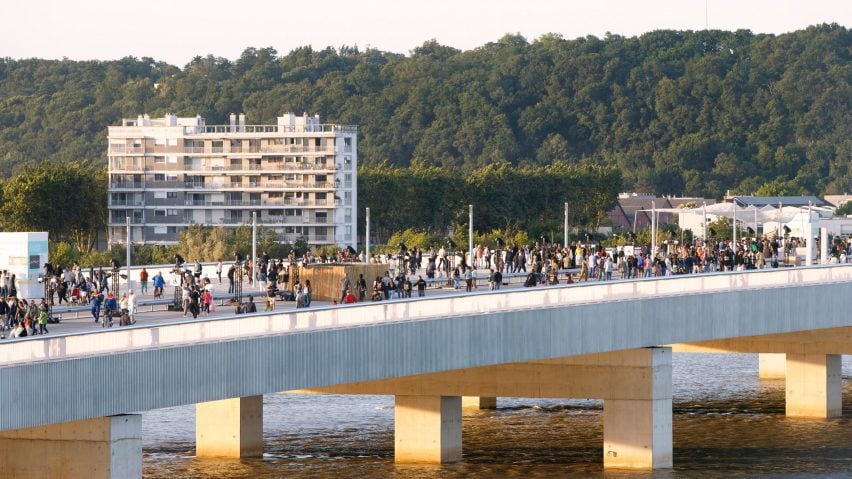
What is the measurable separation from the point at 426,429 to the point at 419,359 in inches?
343

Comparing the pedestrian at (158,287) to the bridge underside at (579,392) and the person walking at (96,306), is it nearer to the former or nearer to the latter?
the bridge underside at (579,392)

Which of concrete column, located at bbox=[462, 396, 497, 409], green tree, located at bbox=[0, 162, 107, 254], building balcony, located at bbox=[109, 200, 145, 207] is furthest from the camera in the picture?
building balcony, located at bbox=[109, 200, 145, 207]

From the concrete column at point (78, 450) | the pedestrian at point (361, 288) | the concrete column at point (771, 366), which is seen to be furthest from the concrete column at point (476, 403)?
the concrete column at point (78, 450)

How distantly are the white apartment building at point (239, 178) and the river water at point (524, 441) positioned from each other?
76306 mm

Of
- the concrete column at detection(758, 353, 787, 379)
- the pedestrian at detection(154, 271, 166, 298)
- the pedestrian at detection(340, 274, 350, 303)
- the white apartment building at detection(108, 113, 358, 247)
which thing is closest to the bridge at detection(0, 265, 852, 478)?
the pedestrian at detection(340, 274, 350, 303)

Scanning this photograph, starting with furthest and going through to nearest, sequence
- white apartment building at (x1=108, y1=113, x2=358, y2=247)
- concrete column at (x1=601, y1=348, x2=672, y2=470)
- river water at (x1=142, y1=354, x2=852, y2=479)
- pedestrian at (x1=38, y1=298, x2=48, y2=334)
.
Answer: white apartment building at (x1=108, y1=113, x2=358, y2=247) → river water at (x1=142, y1=354, x2=852, y2=479) → concrete column at (x1=601, y1=348, x2=672, y2=470) → pedestrian at (x1=38, y1=298, x2=48, y2=334)

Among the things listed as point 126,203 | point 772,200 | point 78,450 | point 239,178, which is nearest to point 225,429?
point 78,450

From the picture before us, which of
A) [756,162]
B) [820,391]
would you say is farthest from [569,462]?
[756,162]

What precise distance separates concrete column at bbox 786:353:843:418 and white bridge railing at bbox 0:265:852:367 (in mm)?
8637

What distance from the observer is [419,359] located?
37625 millimetres

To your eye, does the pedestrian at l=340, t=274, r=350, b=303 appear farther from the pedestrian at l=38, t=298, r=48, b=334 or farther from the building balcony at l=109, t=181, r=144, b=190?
the building balcony at l=109, t=181, r=144, b=190

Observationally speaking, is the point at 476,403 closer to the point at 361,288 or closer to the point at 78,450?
the point at 361,288

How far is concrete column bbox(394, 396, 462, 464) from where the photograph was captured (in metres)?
45.7

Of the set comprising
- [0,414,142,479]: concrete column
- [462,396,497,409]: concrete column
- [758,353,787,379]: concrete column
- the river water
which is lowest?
the river water
